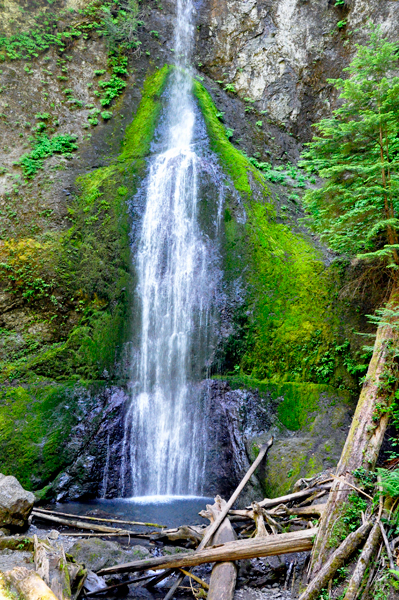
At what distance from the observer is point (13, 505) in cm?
578

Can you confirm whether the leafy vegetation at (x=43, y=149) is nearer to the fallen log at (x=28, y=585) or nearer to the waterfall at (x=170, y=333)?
the waterfall at (x=170, y=333)

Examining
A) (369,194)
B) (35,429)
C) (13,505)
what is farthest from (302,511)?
(35,429)

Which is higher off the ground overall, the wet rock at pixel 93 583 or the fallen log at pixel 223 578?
the fallen log at pixel 223 578

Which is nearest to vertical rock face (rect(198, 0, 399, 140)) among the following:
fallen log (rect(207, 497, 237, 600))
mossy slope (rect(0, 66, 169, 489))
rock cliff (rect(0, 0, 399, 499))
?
rock cliff (rect(0, 0, 399, 499))

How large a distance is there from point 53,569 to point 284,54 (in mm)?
18015

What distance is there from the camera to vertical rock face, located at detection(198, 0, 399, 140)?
1582 cm

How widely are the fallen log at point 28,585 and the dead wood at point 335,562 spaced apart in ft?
6.82

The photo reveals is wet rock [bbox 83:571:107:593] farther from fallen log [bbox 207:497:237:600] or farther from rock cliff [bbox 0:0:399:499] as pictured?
rock cliff [bbox 0:0:399:499]

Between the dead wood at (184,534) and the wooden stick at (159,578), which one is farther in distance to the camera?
the dead wood at (184,534)

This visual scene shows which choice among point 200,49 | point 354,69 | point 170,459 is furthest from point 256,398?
point 200,49

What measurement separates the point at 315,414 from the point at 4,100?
13.6m

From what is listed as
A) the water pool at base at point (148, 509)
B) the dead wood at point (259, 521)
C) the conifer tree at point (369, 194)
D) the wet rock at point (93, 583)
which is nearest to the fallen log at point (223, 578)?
the dead wood at point (259, 521)

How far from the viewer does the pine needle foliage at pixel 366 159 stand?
584 cm

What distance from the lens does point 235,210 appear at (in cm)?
1061
